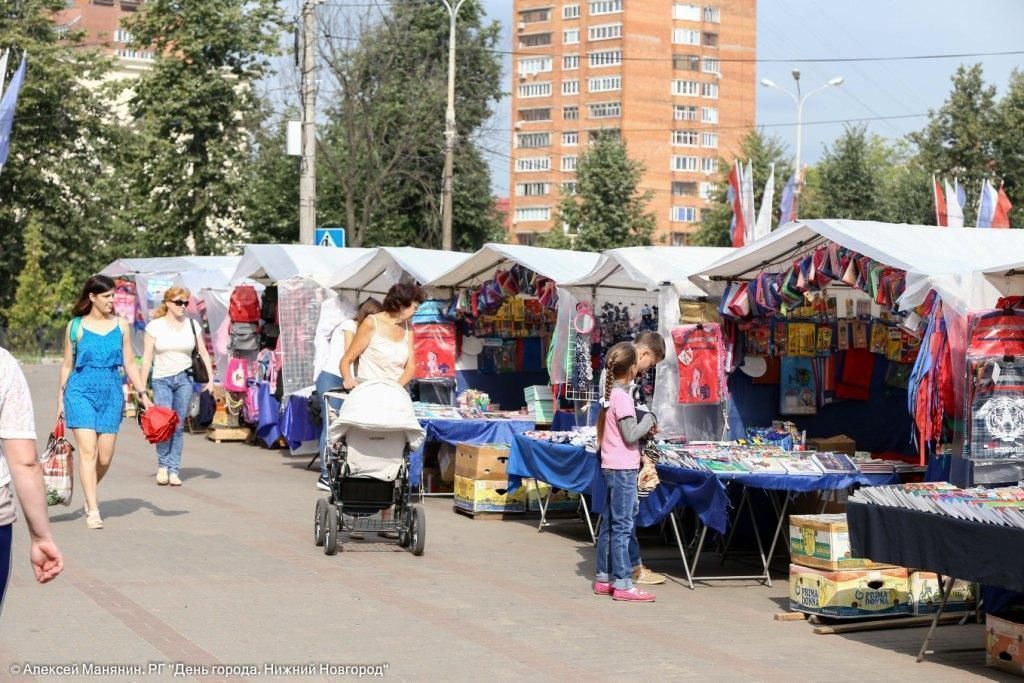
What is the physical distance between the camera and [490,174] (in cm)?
4394

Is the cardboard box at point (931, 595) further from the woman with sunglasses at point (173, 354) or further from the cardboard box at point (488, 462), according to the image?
the woman with sunglasses at point (173, 354)

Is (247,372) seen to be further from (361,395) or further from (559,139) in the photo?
(559,139)

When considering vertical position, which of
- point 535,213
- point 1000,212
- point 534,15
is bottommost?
point 1000,212

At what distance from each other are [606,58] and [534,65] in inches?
273

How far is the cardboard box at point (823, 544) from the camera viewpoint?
26.6ft

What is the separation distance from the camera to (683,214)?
330 feet

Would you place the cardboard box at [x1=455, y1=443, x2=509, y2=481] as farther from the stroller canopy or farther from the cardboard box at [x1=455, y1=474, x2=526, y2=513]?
the stroller canopy

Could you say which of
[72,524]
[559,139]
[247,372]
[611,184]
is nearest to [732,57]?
[559,139]

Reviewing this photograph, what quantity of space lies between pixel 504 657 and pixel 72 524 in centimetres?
506

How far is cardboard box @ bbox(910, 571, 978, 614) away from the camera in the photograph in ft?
27.3

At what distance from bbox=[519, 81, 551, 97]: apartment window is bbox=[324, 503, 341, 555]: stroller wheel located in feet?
306

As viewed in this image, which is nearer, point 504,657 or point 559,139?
point 504,657

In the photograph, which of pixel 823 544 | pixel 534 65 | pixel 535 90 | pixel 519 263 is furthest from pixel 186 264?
pixel 534 65

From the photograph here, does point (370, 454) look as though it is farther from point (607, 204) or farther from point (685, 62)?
point (685, 62)
